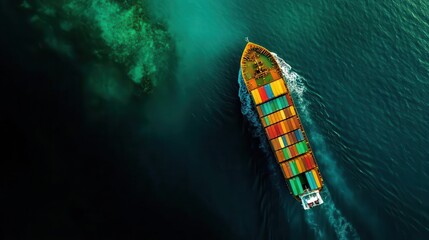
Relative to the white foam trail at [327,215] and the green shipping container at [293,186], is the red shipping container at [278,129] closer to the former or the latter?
the white foam trail at [327,215]

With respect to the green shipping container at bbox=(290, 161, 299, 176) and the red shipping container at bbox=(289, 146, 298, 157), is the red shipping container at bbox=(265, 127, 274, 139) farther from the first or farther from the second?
the green shipping container at bbox=(290, 161, 299, 176)

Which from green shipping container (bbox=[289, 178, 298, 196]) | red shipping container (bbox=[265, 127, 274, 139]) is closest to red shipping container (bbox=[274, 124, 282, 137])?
red shipping container (bbox=[265, 127, 274, 139])

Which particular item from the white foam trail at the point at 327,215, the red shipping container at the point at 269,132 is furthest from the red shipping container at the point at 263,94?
the white foam trail at the point at 327,215

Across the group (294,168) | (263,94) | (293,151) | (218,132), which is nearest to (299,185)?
(294,168)

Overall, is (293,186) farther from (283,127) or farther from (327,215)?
(283,127)

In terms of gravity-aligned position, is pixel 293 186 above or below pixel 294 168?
below

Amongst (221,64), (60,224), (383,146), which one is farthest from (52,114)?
(383,146)
